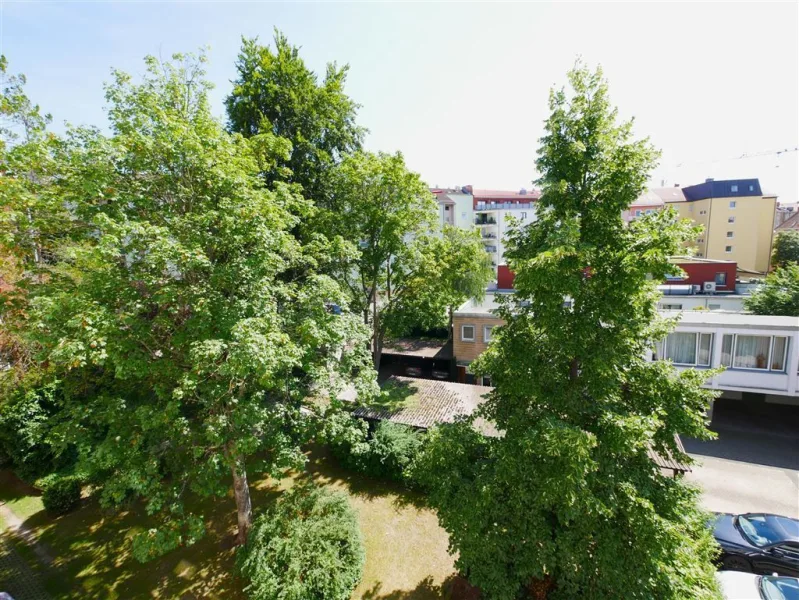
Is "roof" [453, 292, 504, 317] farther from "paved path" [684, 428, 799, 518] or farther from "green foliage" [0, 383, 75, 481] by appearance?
"green foliage" [0, 383, 75, 481]

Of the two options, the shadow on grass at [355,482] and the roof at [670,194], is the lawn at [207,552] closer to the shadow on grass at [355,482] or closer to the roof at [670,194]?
the shadow on grass at [355,482]

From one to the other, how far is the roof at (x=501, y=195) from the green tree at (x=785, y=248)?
103ft

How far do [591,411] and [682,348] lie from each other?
15.8 metres

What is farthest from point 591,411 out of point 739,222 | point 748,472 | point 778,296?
point 739,222

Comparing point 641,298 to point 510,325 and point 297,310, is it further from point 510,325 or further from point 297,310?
point 297,310

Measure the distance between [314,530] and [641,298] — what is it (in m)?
9.54

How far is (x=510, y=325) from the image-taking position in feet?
27.5

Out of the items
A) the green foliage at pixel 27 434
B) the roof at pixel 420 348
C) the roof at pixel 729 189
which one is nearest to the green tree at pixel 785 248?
the roof at pixel 729 189

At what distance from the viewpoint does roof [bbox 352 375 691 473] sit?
15516 mm

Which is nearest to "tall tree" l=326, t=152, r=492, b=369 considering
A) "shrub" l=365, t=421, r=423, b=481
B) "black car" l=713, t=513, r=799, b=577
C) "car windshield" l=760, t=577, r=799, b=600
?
"shrub" l=365, t=421, r=423, b=481

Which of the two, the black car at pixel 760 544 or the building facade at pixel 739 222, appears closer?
the black car at pixel 760 544

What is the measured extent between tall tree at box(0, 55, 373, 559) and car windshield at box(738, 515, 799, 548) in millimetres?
13201

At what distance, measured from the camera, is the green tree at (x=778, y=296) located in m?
21.2

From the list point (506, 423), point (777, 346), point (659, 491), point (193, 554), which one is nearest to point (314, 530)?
point (193, 554)
